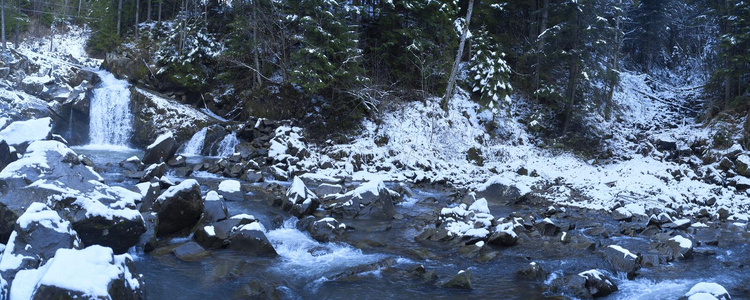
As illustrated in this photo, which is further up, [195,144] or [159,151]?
[159,151]

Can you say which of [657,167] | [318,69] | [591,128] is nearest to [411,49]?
[318,69]

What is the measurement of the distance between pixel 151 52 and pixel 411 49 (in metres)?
16.1

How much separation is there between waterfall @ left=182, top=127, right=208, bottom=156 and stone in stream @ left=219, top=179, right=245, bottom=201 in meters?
7.98

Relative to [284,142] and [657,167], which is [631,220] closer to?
[657,167]

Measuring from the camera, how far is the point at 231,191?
12906mm

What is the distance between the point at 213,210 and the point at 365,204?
4042 millimetres

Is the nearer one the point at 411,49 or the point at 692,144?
the point at 692,144

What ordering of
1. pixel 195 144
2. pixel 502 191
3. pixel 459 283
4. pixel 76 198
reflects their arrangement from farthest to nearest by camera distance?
pixel 195 144, pixel 502 191, pixel 76 198, pixel 459 283

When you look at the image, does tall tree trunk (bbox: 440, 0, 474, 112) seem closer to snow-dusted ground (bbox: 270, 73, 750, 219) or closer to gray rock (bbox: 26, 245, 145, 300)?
snow-dusted ground (bbox: 270, 73, 750, 219)

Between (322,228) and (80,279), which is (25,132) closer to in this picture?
(322,228)

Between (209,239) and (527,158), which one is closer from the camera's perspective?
(209,239)

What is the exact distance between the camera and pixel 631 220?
1298 cm

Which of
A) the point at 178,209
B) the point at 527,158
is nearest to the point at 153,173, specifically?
the point at 178,209

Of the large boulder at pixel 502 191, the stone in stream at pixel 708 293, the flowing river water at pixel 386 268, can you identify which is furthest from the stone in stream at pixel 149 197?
the stone in stream at pixel 708 293
